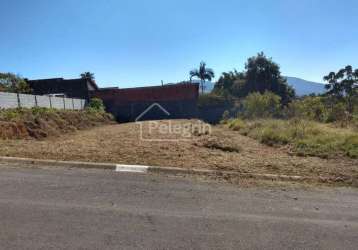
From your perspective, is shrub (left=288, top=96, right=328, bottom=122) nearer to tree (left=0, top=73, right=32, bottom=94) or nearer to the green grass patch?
the green grass patch

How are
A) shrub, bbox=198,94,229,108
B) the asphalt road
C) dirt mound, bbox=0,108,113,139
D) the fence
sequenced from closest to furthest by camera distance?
the asphalt road
dirt mound, bbox=0,108,113,139
the fence
shrub, bbox=198,94,229,108

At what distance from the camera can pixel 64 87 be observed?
124ft

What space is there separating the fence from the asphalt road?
14674 mm

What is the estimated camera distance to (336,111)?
714 inches

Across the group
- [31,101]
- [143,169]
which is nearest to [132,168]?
[143,169]

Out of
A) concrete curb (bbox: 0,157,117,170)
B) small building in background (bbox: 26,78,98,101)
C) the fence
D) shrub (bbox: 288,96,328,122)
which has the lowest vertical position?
concrete curb (bbox: 0,157,117,170)

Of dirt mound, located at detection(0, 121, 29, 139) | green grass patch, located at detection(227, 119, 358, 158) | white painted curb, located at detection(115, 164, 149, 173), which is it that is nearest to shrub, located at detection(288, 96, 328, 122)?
green grass patch, located at detection(227, 119, 358, 158)

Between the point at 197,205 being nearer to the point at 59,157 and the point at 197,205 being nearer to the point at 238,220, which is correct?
the point at 238,220

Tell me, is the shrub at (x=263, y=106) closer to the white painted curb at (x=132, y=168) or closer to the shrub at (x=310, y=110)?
the shrub at (x=310, y=110)

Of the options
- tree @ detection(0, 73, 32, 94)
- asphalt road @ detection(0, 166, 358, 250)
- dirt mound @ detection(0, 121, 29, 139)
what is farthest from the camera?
tree @ detection(0, 73, 32, 94)

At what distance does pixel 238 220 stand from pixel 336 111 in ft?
56.5

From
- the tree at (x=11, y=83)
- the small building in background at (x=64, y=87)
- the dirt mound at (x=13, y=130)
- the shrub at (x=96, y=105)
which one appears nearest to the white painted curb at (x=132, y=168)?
the dirt mound at (x=13, y=130)

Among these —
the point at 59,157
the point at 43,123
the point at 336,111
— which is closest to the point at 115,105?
the point at 43,123

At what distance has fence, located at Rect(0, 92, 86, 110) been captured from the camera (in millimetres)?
17828
